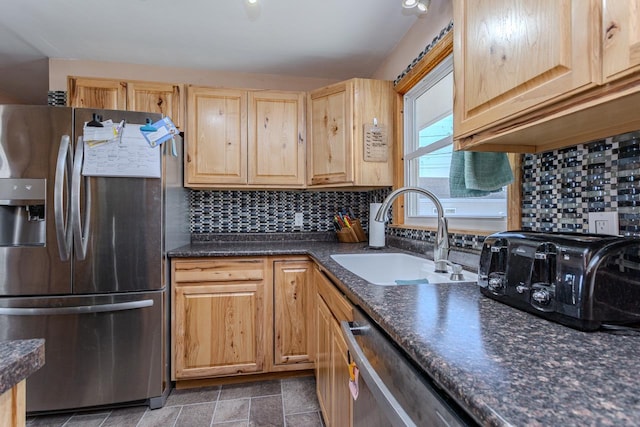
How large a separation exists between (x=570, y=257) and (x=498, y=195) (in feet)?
2.96

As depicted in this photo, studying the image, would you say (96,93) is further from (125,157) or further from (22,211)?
(22,211)

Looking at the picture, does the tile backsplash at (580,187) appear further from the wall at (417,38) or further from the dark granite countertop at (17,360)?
the dark granite countertop at (17,360)

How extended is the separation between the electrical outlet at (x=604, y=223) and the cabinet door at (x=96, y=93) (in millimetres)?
2687

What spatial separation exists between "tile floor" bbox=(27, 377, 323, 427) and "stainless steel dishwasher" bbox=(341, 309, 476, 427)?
0.95 m

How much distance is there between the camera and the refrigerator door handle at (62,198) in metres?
Answer: 1.73

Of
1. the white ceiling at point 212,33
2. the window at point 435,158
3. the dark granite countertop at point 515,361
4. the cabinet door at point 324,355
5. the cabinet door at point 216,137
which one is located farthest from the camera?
the cabinet door at point 216,137

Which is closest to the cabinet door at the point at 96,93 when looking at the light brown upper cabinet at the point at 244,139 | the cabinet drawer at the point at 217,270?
the light brown upper cabinet at the point at 244,139

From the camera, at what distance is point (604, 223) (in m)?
0.87

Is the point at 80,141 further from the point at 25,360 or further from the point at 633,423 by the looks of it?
the point at 633,423

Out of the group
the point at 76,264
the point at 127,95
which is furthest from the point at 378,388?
the point at 127,95

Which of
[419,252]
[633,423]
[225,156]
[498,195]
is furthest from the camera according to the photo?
[225,156]

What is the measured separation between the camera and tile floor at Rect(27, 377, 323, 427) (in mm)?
1721

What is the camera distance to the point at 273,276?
7.00ft

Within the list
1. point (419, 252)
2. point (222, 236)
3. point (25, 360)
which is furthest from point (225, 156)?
point (25, 360)
